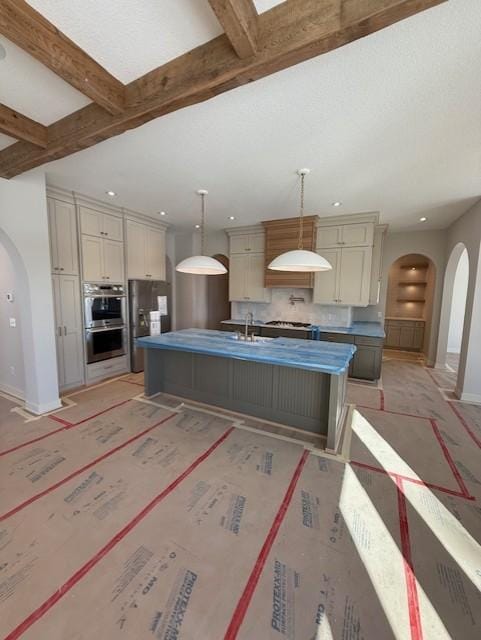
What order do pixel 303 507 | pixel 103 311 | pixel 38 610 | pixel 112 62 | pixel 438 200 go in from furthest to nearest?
1. pixel 103 311
2. pixel 438 200
3. pixel 303 507
4. pixel 112 62
5. pixel 38 610

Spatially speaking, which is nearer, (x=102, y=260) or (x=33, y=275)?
(x=33, y=275)

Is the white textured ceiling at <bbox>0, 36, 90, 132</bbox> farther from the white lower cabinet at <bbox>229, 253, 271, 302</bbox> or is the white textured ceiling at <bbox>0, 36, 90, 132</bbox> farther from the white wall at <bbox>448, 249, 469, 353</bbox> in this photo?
the white wall at <bbox>448, 249, 469, 353</bbox>

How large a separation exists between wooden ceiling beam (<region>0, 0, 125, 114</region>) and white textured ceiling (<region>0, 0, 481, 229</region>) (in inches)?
2.7

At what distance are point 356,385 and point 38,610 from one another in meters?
4.28

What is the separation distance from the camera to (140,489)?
2037 mm

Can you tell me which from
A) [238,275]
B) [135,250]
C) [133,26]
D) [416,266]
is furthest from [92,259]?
[416,266]

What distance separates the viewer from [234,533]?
1681 millimetres

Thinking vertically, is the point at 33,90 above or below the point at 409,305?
above

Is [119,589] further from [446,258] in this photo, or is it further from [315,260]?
[446,258]

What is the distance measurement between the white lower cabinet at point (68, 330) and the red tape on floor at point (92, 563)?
8.85 ft

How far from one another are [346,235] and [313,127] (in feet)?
9.09

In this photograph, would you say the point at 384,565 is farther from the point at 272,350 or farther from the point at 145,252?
the point at 145,252

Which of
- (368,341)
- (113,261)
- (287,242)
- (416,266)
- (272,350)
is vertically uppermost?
(287,242)

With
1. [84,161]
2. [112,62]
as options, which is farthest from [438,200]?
[84,161]
